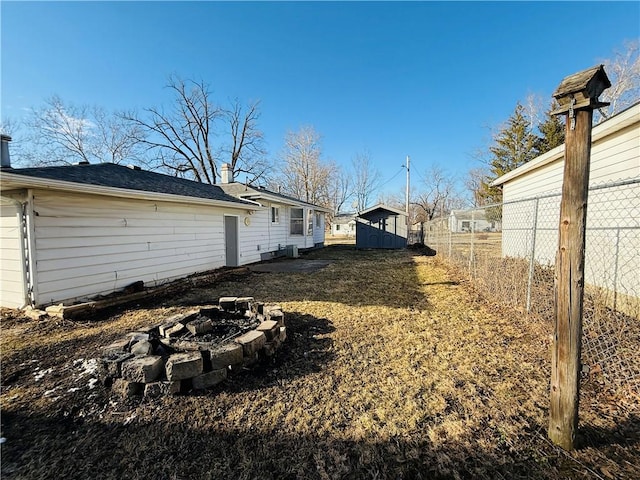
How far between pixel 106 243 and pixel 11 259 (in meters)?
1.33

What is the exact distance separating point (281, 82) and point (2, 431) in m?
18.1

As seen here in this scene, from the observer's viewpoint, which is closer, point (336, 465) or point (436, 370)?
point (336, 465)

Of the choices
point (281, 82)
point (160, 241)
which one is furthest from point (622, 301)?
point (281, 82)

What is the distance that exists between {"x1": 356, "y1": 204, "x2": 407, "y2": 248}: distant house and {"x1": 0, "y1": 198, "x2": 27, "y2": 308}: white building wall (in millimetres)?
14742

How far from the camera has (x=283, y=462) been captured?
68.0 inches

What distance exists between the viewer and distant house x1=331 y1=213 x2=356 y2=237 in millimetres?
41250

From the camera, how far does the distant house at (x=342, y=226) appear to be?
135ft

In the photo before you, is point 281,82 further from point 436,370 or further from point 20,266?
point 436,370

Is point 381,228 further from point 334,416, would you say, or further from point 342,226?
point 342,226

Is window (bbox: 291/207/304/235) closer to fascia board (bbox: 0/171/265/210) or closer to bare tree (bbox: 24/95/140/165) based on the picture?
fascia board (bbox: 0/171/265/210)

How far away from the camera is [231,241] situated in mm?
10047

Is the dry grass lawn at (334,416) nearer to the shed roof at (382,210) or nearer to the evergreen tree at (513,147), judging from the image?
the shed roof at (382,210)

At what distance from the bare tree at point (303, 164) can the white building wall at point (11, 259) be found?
26.2 m

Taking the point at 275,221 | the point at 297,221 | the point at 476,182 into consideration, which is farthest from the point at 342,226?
the point at 275,221
